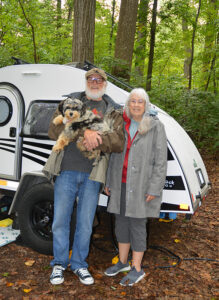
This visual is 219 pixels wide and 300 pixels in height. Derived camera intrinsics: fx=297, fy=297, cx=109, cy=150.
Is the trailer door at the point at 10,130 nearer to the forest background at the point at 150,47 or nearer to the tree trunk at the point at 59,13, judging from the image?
the forest background at the point at 150,47

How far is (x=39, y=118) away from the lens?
437 cm

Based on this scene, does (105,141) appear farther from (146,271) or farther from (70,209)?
(146,271)

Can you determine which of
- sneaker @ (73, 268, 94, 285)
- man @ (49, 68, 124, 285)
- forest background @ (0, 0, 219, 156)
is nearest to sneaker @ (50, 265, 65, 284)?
man @ (49, 68, 124, 285)

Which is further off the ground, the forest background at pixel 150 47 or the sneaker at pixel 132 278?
Result: the forest background at pixel 150 47

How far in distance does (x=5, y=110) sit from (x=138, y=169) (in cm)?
252

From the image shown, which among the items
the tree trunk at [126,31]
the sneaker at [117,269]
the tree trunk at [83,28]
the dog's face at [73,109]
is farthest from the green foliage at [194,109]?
the dog's face at [73,109]

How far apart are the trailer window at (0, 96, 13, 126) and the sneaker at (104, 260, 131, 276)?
266 cm

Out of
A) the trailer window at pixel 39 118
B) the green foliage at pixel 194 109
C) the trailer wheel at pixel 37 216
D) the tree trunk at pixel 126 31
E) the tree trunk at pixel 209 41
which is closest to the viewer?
the trailer wheel at pixel 37 216

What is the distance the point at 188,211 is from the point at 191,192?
24 cm

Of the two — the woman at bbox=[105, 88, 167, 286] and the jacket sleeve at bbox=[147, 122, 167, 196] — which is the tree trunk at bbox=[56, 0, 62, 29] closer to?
the woman at bbox=[105, 88, 167, 286]

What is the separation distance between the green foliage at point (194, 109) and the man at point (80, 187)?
6459 millimetres

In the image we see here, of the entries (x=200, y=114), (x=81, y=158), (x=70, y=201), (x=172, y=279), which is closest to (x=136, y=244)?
(x=172, y=279)

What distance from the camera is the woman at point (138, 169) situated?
323 cm

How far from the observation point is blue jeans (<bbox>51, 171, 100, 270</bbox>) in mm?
3336
